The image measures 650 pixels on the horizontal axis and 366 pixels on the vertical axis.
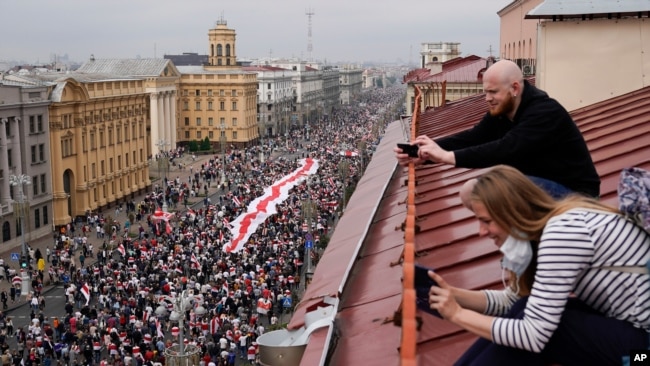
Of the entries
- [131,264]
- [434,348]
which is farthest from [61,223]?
[434,348]

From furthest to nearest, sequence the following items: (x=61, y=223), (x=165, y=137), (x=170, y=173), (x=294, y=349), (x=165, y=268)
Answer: (x=165, y=137)
(x=170, y=173)
(x=61, y=223)
(x=165, y=268)
(x=294, y=349)

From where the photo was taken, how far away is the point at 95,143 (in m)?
53.0

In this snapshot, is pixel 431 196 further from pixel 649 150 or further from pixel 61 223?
pixel 61 223

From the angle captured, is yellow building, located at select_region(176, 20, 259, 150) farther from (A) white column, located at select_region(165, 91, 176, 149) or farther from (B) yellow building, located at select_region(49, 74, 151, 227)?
(B) yellow building, located at select_region(49, 74, 151, 227)

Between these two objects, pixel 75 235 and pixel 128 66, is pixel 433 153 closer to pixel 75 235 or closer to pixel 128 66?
pixel 75 235

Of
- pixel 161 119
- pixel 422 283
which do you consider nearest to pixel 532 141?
pixel 422 283

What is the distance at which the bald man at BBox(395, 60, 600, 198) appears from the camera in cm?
479

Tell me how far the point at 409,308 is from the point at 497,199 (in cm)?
62

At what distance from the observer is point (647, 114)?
10430mm

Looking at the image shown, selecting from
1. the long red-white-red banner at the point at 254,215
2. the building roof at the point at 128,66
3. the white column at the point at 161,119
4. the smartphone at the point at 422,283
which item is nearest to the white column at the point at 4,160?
the long red-white-red banner at the point at 254,215

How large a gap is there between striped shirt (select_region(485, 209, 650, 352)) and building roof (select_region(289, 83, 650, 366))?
1.32 meters

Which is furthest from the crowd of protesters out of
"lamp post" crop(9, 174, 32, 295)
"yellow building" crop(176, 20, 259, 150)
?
"yellow building" crop(176, 20, 259, 150)

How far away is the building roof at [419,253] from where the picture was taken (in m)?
5.25

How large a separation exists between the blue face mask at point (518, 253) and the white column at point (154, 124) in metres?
76.0
